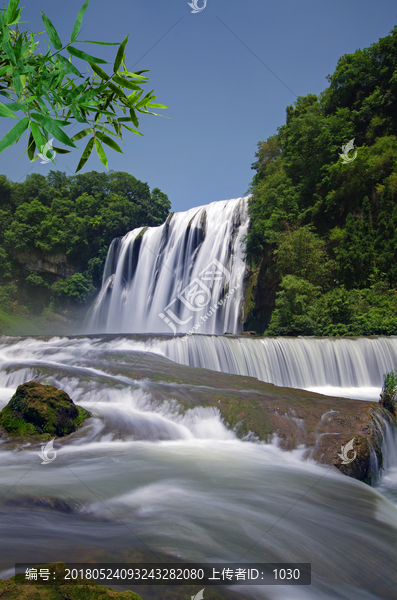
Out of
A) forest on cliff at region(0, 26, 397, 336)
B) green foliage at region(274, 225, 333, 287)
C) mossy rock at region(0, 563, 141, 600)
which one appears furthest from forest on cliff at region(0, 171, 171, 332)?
mossy rock at region(0, 563, 141, 600)

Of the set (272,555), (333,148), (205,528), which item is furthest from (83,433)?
(333,148)

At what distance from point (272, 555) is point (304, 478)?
1.76 m

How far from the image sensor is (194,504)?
394 cm

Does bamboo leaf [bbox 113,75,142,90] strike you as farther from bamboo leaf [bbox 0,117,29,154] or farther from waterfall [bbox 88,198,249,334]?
waterfall [bbox 88,198,249,334]

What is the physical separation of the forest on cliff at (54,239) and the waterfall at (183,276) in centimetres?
716

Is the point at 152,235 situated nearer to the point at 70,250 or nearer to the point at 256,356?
the point at 70,250

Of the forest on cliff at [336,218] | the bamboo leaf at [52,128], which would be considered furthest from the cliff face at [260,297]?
the bamboo leaf at [52,128]

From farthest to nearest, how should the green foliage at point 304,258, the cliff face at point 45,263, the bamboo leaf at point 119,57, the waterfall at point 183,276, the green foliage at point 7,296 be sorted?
the cliff face at point 45,263
the green foliage at point 7,296
the waterfall at point 183,276
the green foliage at point 304,258
the bamboo leaf at point 119,57

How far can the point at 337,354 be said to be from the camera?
43.7 ft

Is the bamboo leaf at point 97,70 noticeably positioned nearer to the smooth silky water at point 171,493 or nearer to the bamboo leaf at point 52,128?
the bamboo leaf at point 52,128

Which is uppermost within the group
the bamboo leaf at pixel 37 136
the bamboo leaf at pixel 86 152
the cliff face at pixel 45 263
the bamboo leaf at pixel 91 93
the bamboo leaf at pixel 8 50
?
the cliff face at pixel 45 263
